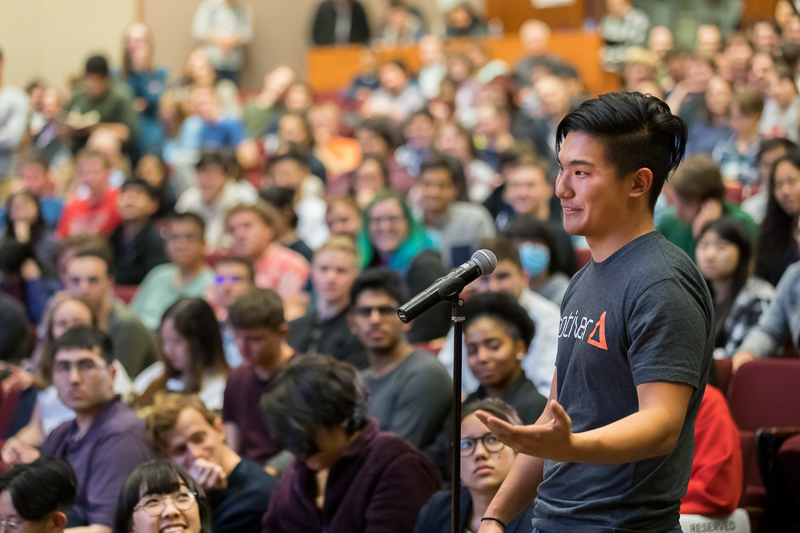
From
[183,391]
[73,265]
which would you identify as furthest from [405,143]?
[183,391]

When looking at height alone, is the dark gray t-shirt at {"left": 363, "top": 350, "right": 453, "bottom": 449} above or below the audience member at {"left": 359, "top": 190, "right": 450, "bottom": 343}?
below

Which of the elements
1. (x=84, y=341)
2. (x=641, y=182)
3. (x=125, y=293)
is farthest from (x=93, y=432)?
(x=125, y=293)

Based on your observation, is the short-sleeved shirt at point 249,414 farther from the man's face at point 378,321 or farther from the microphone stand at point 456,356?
the microphone stand at point 456,356

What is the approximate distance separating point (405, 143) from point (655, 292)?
535cm

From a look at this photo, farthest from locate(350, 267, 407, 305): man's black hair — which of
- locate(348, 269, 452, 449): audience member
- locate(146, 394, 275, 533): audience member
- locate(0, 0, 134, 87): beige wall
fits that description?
locate(0, 0, 134, 87): beige wall

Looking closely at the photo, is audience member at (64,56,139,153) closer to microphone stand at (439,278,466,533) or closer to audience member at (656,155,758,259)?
audience member at (656,155,758,259)

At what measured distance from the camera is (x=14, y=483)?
206 cm

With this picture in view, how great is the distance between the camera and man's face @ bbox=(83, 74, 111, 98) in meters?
7.01

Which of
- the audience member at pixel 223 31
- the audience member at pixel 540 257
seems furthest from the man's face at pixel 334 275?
the audience member at pixel 223 31

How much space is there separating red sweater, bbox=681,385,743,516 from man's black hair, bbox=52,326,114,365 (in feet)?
5.44

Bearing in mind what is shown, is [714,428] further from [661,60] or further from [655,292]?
[661,60]

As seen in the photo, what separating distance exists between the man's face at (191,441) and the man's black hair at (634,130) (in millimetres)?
1537

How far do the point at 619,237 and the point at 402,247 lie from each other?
300 cm

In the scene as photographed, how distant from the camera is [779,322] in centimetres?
316
